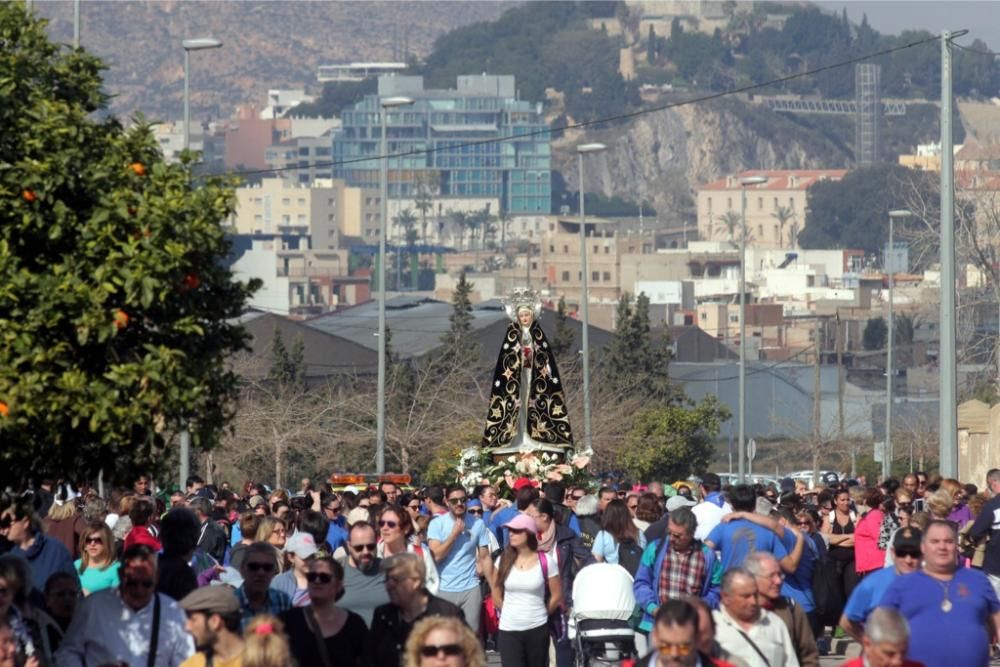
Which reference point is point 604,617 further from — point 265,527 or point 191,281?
point 191,281

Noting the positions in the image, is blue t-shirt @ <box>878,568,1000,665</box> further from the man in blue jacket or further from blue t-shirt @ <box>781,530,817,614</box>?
blue t-shirt @ <box>781,530,817,614</box>

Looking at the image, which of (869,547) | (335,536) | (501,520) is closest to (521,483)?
(501,520)

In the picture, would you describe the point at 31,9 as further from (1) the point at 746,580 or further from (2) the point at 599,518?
(2) the point at 599,518

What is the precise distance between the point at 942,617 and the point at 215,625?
10.5 ft

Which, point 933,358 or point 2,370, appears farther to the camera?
point 933,358

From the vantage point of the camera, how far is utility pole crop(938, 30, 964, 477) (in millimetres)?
23531

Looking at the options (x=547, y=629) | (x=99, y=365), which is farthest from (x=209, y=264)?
(x=547, y=629)

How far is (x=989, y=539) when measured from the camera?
51.6ft

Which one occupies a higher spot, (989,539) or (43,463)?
(43,463)

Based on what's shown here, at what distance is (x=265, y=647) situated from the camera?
902 cm

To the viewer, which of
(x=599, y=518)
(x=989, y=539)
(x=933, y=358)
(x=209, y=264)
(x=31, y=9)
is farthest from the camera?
(x=933, y=358)

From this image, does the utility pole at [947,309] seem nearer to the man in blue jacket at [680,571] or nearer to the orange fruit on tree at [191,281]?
Result: the man in blue jacket at [680,571]

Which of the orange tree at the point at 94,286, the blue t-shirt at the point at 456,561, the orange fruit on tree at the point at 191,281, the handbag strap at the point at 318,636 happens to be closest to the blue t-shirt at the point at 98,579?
the orange tree at the point at 94,286

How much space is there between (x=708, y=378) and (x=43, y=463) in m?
95.4
